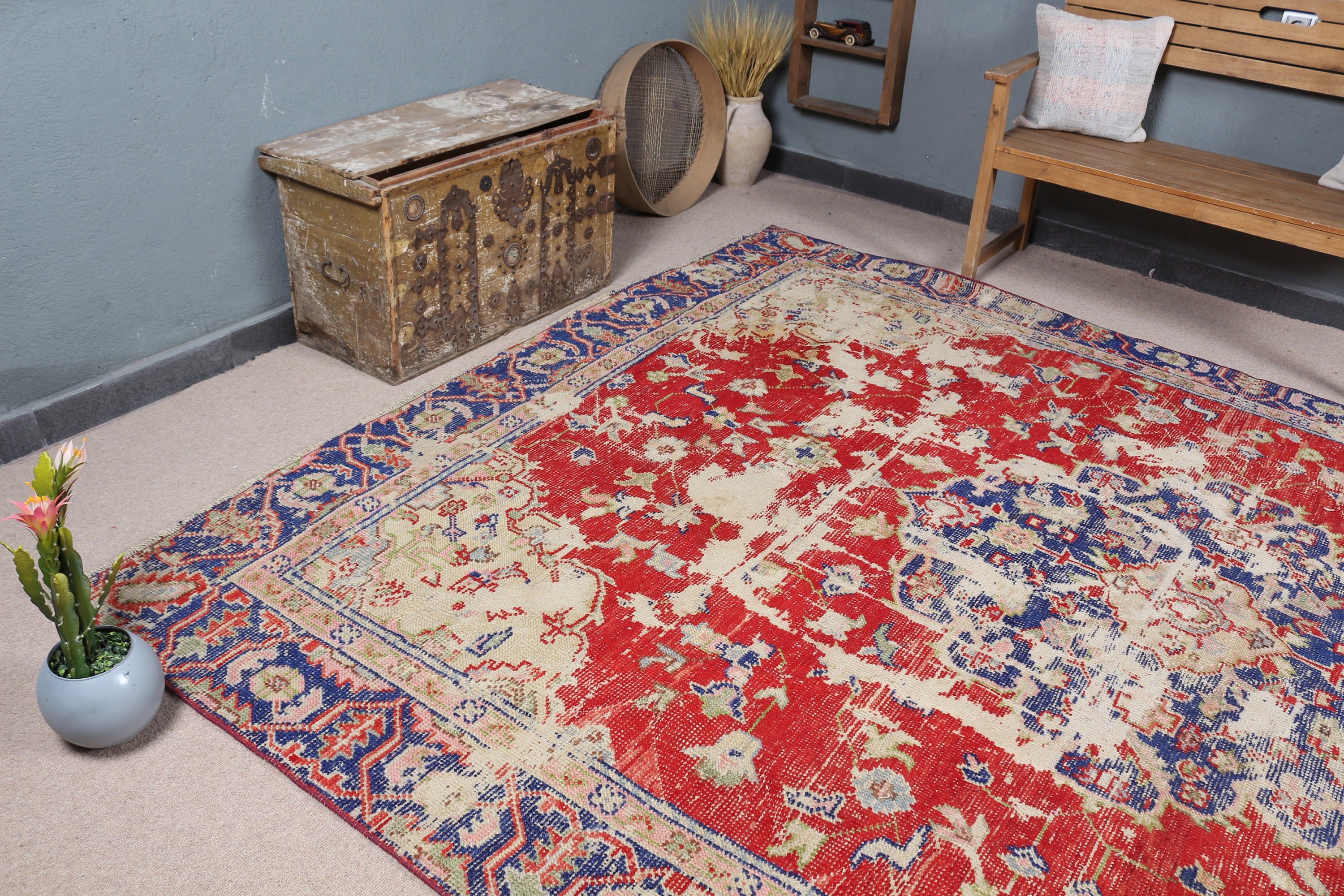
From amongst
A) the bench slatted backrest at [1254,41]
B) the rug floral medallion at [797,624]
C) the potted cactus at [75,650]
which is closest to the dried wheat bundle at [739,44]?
the bench slatted backrest at [1254,41]

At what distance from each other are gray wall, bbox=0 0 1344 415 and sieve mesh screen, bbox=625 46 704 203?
220 millimetres

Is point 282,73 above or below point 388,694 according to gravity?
above

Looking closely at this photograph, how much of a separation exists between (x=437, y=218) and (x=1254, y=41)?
284cm

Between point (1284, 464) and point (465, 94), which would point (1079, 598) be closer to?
point (1284, 464)

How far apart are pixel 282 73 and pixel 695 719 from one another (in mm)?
2250

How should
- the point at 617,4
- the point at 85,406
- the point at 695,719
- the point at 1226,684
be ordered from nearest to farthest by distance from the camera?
the point at 695,719
the point at 1226,684
the point at 85,406
the point at 617,4

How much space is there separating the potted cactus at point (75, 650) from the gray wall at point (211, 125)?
105 centimetres

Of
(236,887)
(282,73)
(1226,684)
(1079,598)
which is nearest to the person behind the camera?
(236,887)

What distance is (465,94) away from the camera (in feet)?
11.5

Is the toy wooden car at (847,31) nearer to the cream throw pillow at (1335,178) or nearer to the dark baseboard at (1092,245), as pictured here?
the dark baseboard at (1092,245)

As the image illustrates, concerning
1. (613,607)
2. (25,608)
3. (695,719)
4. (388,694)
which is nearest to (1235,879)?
(695,719)

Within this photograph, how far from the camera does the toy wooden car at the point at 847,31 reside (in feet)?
14.6

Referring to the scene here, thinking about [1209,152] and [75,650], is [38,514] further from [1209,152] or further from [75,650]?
[1209,152]

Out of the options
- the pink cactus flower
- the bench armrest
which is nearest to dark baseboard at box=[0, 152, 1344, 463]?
the bench armrest
